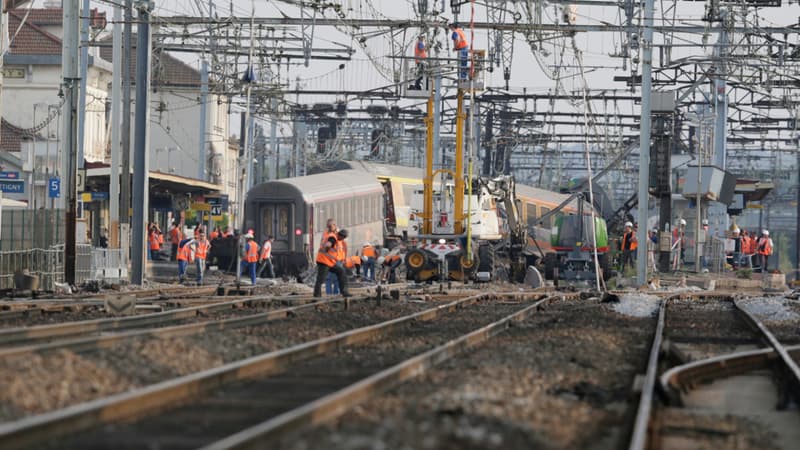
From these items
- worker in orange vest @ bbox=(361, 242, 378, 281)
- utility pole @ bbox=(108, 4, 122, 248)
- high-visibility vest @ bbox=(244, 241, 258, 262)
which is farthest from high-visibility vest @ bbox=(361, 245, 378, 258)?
utility pole @ bbox=(108, 4, 122, 248)

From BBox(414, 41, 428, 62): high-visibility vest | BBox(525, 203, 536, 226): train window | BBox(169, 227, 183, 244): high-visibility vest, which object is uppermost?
BBox(414, 41, 428, 62): high-visibility vest

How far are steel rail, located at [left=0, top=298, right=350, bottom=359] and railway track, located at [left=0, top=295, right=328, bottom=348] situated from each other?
0.63 meters

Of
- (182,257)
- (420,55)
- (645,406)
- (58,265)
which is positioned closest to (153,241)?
(182,257)

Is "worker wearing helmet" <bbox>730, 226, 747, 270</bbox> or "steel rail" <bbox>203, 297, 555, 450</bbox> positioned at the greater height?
"worker wearing helmet" <bbox>730, 226, 747, 270</bbox>

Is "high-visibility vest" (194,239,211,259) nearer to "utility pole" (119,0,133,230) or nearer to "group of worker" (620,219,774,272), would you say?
"utility pole" (119,0,133,230)

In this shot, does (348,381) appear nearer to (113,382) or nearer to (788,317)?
(113,382)

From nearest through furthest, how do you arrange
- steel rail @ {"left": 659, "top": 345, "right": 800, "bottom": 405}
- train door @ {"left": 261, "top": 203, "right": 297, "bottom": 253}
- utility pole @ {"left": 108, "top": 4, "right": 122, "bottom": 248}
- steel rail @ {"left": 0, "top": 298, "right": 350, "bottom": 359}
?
→ steel rail @ {"left": 659, "top": 345, "right": 800, "bottom": 405}
steel rail @ {"left": 0, "top": 298, "right": 350, "bottom": 359}
utility pole @ {"left": 108, "top": 4, "right": 122, "bottom": 248}
train door @ {"left": 261, "top": 203, "right": 297, "bottom": 253}

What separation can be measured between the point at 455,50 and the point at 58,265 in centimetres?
1157

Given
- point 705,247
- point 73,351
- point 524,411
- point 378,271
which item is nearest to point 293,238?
point 378,271

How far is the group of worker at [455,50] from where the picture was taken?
3359 cm

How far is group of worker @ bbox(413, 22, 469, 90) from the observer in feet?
110

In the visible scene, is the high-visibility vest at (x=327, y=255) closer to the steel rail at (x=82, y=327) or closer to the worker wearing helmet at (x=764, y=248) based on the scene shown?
the steel rail at (x=82, y=327)

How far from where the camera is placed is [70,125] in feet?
87.8

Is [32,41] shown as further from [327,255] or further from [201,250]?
[327,255]
